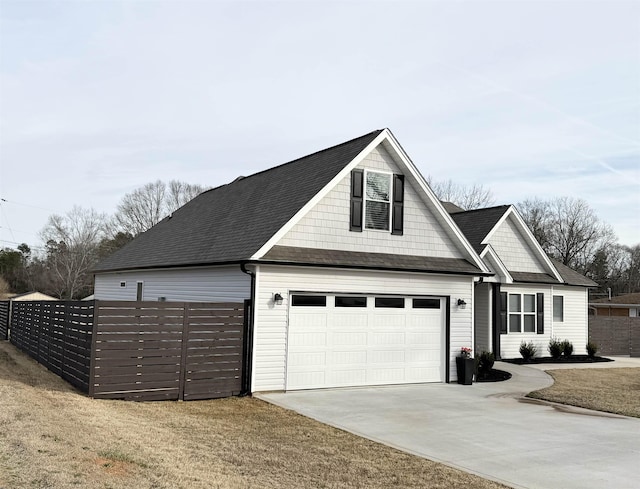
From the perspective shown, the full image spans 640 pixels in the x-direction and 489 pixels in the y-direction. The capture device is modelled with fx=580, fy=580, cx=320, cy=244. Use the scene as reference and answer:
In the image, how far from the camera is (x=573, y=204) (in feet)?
204

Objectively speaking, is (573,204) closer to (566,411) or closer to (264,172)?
(264,172)

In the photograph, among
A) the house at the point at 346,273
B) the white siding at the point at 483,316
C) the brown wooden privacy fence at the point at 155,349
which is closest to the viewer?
the brown wooden privacy fence at the point at 155,349

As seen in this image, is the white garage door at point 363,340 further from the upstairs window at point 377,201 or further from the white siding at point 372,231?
the upstairs window at point 377,201

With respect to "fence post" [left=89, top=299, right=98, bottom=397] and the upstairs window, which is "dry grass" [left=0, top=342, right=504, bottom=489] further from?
the upstairs window

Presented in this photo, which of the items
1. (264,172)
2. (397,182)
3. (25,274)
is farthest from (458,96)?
(25,274)

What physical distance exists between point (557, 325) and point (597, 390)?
31.2ft

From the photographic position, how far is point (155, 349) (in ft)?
37.7

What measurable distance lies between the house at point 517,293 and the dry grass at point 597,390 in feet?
10.6

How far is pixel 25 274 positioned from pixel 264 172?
220 feet

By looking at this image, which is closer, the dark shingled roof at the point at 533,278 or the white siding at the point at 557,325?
the white siding at the point at 557,325

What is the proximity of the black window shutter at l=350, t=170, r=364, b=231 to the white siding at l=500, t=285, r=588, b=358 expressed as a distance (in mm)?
9752

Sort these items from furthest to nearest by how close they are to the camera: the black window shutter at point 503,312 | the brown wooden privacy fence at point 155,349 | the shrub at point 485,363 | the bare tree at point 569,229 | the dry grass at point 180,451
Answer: the bare tree at point 569,229
the black window shutter at point 503,312
the shrub at point 485,363
the brown wooden privacy fence at point 155,349
the dry grass at point 180,451

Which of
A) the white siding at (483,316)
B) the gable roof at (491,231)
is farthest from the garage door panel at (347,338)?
the white siding at (483,316)

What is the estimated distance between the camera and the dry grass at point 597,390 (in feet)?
40.9
